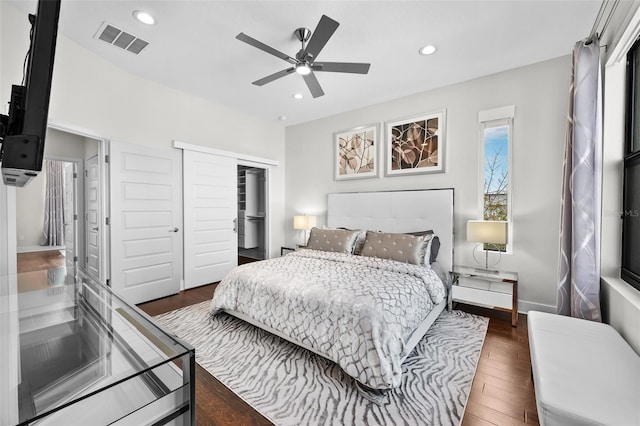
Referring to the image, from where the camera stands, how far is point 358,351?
69.4 inches

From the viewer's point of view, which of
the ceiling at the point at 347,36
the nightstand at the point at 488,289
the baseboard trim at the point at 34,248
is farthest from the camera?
the baseboard trim at the point at 34,248

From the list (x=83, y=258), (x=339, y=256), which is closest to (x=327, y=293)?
(x=339, y=256)

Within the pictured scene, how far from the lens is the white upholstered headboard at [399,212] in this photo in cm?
337

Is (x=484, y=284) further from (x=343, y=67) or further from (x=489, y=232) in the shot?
(x=343, y=67)

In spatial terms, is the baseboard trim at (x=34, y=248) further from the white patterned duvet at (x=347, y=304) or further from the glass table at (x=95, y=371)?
the glass table at (x=95, y=371)

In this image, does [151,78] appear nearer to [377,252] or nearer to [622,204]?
[377,252]

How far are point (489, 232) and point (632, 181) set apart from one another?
1085 millimetres

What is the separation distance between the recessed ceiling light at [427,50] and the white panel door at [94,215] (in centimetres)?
388

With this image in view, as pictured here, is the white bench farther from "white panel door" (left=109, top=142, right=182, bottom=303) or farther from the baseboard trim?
the baseboard trim

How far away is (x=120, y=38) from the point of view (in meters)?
2.57

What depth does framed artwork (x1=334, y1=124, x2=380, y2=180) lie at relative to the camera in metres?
A: 4.12

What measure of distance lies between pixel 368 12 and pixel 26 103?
7.87ft

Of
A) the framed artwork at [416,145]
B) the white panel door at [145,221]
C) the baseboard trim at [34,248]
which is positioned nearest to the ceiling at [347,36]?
the framed artwork at [416,145]

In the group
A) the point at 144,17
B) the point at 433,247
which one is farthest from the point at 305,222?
the point at 144,17
